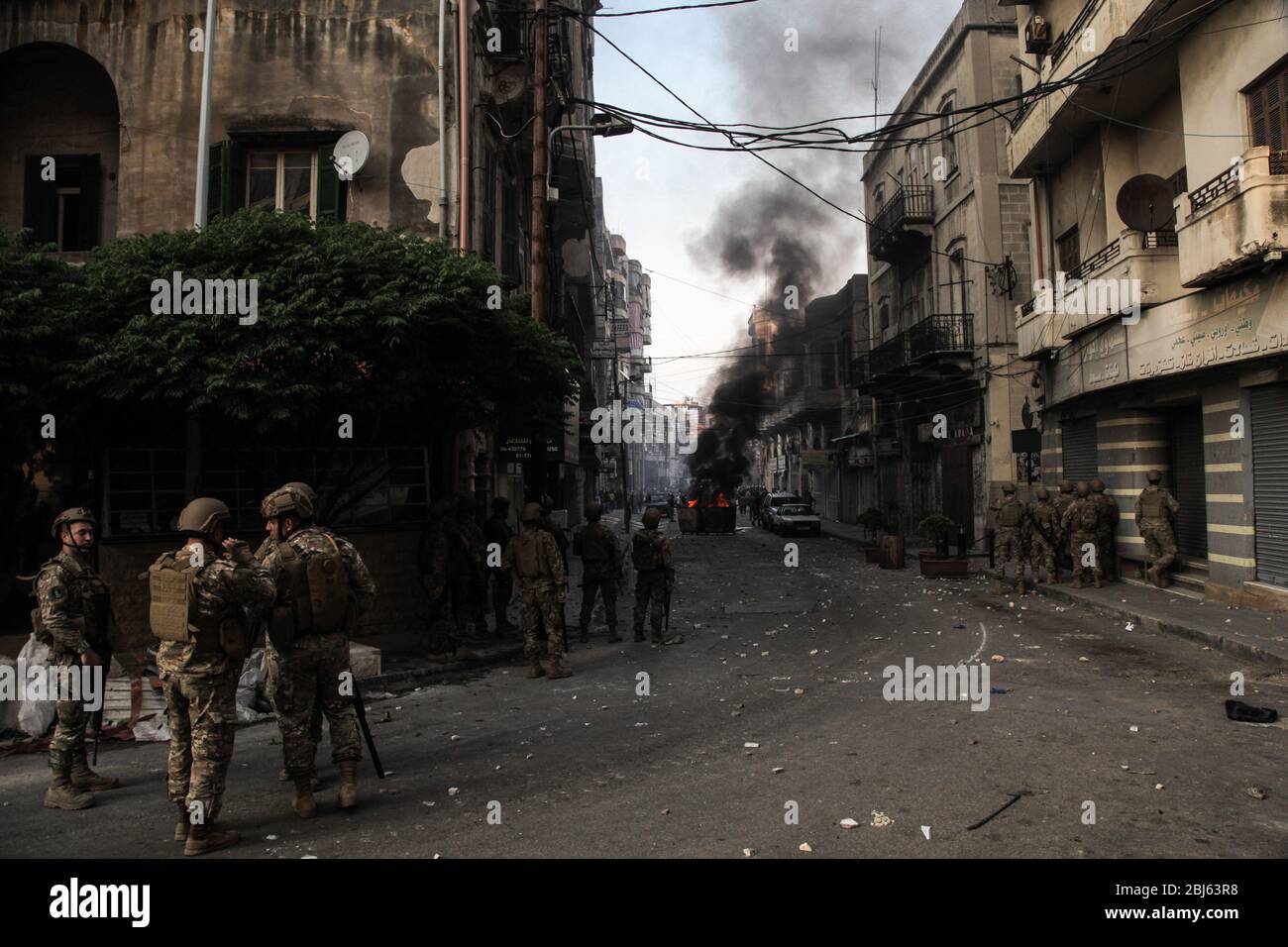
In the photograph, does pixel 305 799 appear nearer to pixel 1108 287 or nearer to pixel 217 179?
pixel 217 179

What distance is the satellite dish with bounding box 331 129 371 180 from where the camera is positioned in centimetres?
1255

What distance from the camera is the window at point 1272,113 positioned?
10766mm

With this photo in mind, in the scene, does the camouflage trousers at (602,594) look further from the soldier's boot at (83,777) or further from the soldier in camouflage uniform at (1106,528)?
the soldier in camouflage uniform at (1106,528)

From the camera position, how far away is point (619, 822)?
4484 mm

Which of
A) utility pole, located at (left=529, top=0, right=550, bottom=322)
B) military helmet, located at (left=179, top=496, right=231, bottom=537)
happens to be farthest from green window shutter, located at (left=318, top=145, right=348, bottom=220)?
military helmet, located at (left=179, top=496, right=231, bottom=537)

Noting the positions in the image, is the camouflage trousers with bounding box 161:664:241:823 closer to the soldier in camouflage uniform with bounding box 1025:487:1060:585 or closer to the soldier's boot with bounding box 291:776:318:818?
the soldier's boot with bounding box 291:776:318:818

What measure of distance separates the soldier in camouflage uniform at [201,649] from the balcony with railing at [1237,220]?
468 inches

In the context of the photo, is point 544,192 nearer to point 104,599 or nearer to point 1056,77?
point 104,599

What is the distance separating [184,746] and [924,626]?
925 centimetres

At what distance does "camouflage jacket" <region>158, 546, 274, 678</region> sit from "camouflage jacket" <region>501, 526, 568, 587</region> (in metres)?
4.31

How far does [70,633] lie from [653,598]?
21.9 ft

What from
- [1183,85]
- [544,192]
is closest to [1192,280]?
[1183,85]

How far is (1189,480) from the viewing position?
46.6 ft

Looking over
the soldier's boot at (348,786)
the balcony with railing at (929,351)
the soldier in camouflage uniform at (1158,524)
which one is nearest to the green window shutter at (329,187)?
the soldier's boot at (348,786)
